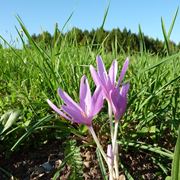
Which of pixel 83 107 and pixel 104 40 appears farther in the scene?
pixel 104 40

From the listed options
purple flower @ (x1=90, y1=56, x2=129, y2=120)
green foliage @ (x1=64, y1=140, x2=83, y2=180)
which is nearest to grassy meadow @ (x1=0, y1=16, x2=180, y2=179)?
green foliage @ (x1=64, y1=140, x2=83, y2=180)

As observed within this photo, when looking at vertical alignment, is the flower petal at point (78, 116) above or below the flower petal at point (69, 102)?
below

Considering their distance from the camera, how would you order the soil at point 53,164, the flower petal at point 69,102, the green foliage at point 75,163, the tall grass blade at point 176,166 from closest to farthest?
the tall grass blade at point 176,166
the flower petal at point 69,102
the green foliage at point 75,163
the soil at point 53,164

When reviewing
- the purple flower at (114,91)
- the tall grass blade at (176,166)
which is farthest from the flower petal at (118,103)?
the tall grass blade at (176,166)

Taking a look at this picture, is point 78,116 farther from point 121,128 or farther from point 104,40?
point 104,40

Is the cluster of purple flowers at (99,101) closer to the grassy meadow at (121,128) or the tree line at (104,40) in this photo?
the grassy meadow at (121,128)

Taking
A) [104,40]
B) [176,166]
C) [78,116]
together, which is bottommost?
[176,166]

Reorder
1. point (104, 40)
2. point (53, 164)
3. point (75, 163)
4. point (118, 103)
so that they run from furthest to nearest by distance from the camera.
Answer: point (104, 40)
point (53, 164)
point (75, 163)
point (118, 103)

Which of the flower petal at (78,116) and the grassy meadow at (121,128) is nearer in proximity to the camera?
the flower petal at (78,116)

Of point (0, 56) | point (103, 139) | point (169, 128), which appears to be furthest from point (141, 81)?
point (0, 56)

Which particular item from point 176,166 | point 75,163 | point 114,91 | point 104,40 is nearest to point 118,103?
point 114,91

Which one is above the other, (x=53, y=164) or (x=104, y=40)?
(x=104, y=40)

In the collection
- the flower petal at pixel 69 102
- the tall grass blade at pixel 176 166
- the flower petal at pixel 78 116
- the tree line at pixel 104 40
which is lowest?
the tall grass blade at pixel 176 166
